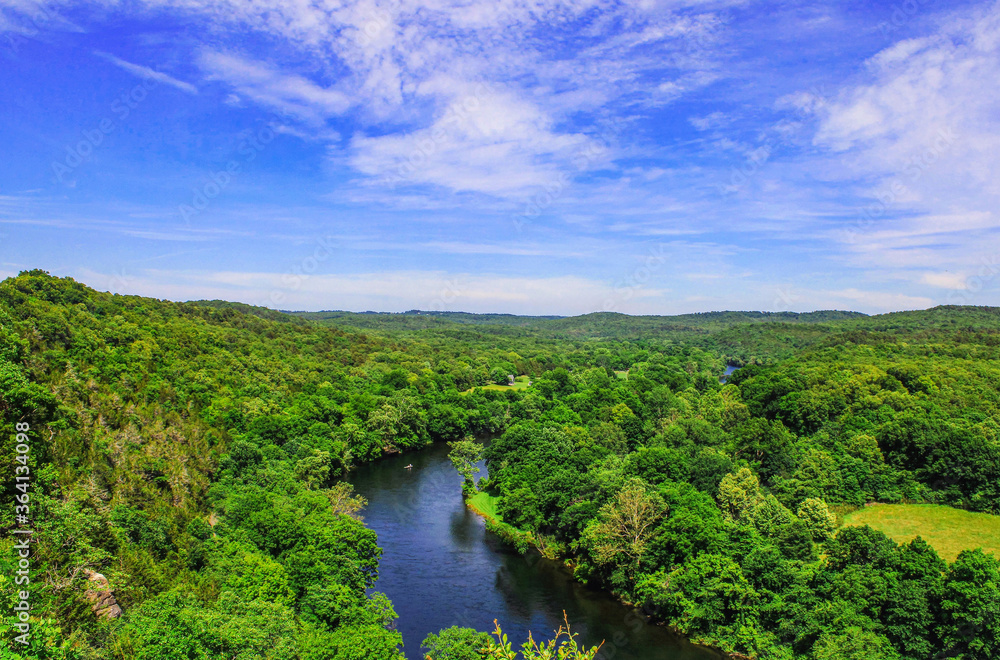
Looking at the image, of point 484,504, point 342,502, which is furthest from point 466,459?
point 342,502

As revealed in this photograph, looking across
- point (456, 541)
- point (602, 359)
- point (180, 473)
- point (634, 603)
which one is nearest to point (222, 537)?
point (180, 473)

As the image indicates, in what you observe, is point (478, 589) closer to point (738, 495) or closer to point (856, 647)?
point (738, 495)

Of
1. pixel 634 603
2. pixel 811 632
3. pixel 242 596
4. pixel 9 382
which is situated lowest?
pixel 634 603

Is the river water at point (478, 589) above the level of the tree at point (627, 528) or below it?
below

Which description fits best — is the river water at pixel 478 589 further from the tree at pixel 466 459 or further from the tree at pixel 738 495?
the tree at pixel 738 495

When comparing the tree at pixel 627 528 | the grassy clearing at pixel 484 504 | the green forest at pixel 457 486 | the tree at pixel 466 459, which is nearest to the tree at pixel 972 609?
the green forest at pixel 457 486

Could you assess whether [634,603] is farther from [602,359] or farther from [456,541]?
[602,359]
